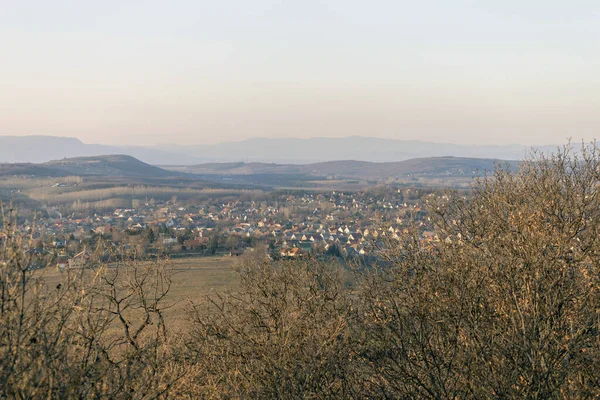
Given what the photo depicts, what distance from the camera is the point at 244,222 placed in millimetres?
97062

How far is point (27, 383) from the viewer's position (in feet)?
18.2

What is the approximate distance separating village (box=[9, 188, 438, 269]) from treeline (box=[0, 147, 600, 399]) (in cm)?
2869

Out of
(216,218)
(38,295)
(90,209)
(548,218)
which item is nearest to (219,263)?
(548,218)

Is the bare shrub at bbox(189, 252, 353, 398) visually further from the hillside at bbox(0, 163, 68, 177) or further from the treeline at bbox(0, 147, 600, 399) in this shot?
the hillside at bbox(0, 163, 68, 177)

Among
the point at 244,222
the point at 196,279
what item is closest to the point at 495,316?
the point at 196,279

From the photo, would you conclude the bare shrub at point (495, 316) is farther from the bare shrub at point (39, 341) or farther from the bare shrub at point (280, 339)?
the bare shrub at point (39, 341)

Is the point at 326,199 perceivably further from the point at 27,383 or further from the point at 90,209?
the point at 27,383

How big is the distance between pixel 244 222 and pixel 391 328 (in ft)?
291

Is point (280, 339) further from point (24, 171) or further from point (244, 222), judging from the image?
point (24, 171)

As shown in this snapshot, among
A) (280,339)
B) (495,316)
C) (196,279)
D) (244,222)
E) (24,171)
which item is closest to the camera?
(495,316)

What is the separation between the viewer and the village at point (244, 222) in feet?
180

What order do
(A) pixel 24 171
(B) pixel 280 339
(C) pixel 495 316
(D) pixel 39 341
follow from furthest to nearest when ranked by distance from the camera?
(A) pixel 24 171 → (B) pixel 280 339 → (C) pixel 495 316 → (D) pixel 39 341

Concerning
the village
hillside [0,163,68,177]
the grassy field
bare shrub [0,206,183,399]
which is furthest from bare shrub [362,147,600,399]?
hillside [0,163,68,177]

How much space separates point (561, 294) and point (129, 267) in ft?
35.8
